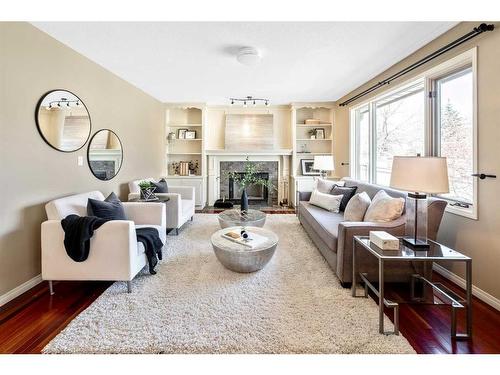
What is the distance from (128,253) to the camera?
215 cm

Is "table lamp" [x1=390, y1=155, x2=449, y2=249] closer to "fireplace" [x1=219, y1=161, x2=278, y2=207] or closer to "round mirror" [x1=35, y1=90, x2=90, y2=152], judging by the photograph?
"round mirror" [x1=35, y1=90, x2=90, y2=152]

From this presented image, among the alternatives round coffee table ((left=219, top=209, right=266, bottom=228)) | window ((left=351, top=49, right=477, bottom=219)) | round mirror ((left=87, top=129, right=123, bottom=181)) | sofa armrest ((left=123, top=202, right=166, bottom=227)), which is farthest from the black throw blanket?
window ((left=351, top=49, right=477, bottom=219))

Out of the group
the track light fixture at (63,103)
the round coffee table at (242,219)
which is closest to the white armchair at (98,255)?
the track light fixture at (63,103)

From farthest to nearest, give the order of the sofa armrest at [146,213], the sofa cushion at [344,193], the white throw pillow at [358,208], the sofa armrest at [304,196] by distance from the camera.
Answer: the sofa armrest at [304,196] → the sofa cushion at [344,193] → the sofa armrest at [146,213] → the white throw pillow at [358,208]

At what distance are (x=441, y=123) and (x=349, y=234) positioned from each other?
5.69 feet

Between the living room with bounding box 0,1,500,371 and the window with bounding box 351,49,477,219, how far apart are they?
0.02m

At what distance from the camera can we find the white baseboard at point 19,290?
2099 mm

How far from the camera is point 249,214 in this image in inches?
154

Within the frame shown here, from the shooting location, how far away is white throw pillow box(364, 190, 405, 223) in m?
2.40

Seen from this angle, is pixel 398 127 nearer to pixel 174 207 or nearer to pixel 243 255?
pixel 243 255

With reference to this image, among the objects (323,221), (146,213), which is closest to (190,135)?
(146,213)

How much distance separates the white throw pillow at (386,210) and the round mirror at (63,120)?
339 cm

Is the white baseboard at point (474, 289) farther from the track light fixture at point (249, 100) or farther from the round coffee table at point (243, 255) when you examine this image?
the track light fixture at point (249, 100)

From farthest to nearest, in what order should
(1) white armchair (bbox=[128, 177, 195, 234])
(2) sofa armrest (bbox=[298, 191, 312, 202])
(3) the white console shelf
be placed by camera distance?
1. (3) the white console shelf
2. (2) sofa armrest (bbox=[298, 191, 312, 202])
3. (1) white armchair (bbox=[128, 177, 195, 234])
